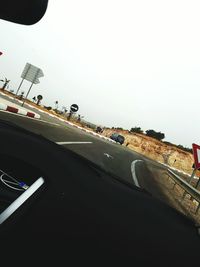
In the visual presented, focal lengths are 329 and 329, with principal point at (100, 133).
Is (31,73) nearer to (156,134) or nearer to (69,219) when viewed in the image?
(69,219)

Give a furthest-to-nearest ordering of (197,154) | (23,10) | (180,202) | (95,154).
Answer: (95,154), (197,154), (180,202), (23,10)

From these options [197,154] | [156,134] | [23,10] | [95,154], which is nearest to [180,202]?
[197,154]

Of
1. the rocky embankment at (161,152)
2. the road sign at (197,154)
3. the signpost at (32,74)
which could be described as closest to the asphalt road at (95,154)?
the road sign at (197,154)

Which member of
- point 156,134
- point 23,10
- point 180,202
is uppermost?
point 156,134

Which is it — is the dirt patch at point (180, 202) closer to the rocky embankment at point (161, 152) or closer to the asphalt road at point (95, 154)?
the asphalt road at point (95, 154)

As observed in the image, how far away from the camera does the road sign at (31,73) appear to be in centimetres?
2834

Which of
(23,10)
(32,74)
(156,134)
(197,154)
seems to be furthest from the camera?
(156,134)

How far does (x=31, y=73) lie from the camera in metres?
28.6

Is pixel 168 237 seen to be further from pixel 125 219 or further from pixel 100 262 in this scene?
pixel 100 262

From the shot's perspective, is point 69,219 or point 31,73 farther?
point 31,73

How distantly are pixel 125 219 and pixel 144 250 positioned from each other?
248 millimetres

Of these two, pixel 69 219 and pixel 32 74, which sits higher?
pixel 32 74

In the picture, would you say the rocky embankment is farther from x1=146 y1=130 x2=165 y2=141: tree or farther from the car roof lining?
the car roof lining

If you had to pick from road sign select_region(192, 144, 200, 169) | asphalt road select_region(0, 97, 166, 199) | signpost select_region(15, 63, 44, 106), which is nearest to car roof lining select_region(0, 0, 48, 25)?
asphalt road select_region(0, 97, 166, 199)
